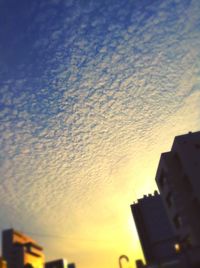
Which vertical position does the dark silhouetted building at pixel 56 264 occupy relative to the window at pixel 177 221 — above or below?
above

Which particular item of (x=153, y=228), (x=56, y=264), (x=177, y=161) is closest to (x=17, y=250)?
(x=56, y=264)

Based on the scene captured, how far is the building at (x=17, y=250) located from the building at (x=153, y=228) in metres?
27.9

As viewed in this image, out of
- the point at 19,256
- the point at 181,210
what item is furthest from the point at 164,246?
the point at 19,256

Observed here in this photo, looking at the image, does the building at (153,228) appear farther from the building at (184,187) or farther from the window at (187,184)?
the window at (187,184)

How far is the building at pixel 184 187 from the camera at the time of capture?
112 feet

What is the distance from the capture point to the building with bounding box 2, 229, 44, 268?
199ft

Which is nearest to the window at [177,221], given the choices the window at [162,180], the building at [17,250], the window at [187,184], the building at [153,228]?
the window at [187,184]

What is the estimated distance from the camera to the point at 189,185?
37.5 m

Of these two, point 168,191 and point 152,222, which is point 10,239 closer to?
point 152,222

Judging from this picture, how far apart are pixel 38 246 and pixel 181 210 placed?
48.7 m

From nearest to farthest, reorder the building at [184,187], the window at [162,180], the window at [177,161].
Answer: the building at [184,187] < the window at [177,161] < the window at [162,180]

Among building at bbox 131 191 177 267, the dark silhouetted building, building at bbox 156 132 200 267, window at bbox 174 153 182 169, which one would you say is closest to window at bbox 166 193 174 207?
building at bbox 156 132 200 267

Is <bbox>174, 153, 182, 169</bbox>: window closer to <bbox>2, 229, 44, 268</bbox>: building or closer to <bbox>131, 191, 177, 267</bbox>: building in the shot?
<bbox>131, 191, 177, 267</bbox>: building

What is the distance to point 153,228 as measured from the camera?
53.9m
